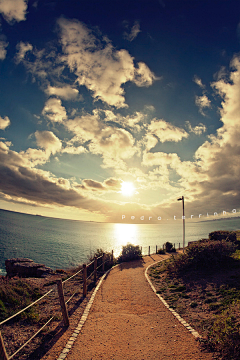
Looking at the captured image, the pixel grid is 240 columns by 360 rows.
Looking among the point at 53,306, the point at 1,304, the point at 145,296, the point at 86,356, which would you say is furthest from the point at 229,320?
the point at 1,304

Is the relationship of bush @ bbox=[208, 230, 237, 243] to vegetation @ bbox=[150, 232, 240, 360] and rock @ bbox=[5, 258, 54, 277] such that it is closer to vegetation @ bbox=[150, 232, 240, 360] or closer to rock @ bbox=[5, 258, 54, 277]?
vegetation @ bbox=[150, 232, 240, 360]

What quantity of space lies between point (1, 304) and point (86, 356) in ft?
15.7

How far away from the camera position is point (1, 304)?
7.16 m

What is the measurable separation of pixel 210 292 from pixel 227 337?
4.59 meters

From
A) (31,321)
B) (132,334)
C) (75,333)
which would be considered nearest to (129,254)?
(132,334)

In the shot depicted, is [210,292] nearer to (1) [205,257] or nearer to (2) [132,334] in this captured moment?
(1) [205,257]

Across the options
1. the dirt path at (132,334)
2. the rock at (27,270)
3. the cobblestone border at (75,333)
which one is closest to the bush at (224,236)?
the dirt path at (132,334)

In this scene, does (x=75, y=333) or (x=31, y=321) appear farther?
(x=31, y=321)

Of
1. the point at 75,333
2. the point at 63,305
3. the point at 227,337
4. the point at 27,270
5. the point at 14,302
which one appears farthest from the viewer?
the point at 27,270

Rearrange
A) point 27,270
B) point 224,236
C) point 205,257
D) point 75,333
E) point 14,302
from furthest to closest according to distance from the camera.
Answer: point 224,236 → point 27,270 → point 205,257 → point 14,302 → point 75,333

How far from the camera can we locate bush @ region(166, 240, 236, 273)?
38.3ft

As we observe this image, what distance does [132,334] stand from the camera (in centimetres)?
576

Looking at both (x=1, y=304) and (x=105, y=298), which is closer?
(x=1, y=304)

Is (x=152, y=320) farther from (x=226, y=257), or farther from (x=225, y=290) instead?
(x=226, y=257)
